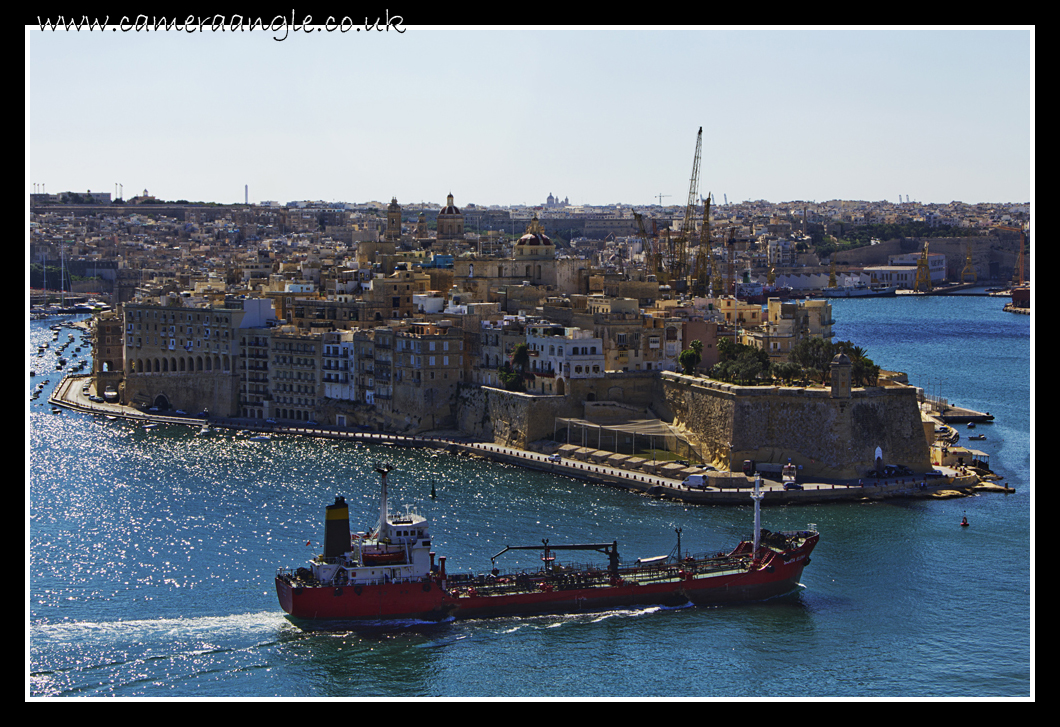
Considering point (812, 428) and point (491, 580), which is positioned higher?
point (812, 428)

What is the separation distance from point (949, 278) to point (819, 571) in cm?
9765

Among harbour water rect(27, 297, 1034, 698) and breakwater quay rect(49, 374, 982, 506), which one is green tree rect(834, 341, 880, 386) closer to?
breakwater quay rect(49, 374, 982, 506)

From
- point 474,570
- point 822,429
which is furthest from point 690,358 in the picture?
point 474,570

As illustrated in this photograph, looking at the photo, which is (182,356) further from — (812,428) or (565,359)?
(812,428)

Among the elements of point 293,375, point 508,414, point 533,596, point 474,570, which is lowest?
point 533,596

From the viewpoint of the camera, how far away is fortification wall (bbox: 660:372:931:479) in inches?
1410

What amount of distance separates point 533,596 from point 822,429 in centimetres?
1263

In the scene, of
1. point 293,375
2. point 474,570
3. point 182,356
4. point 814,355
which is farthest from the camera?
point 182,356

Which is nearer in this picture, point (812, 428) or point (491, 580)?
point (491, 580)

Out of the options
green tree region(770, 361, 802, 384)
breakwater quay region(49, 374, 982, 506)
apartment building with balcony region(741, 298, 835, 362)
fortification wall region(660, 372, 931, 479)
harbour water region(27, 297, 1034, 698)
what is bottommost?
harbour water region(27, 297, 1034, 698)

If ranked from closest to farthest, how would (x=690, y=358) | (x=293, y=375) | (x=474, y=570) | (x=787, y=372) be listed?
(x=474, y=570), (x=787, y=372), (x=690, y=358), (x=293, y=375)

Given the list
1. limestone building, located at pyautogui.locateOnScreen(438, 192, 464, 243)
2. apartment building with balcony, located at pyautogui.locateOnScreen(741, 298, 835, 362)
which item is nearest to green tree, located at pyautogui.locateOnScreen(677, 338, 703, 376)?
apartment building with balcony, located at pyautogui.locateOnScreen(741, 298, 835, 362)

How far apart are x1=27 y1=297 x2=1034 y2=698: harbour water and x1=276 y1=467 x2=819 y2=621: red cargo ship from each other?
333mm

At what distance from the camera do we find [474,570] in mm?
27672
